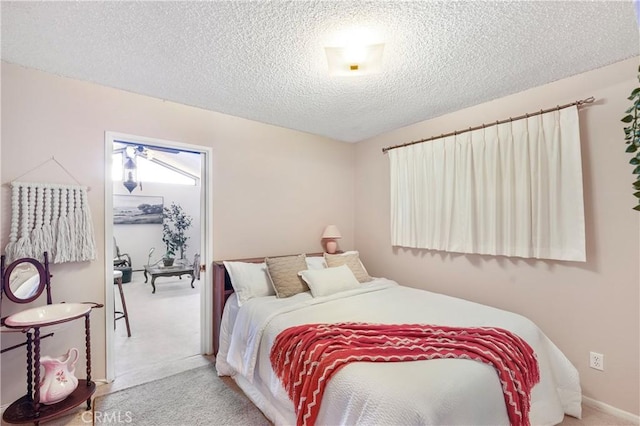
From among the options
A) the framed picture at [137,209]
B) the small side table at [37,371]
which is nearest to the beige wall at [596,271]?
the small side table at [37,371]

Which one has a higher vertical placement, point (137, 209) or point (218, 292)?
point (137, 209)

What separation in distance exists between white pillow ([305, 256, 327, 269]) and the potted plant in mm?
4498

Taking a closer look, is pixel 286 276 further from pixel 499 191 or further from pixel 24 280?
pixel 499 191

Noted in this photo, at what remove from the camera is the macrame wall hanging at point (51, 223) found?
203cm

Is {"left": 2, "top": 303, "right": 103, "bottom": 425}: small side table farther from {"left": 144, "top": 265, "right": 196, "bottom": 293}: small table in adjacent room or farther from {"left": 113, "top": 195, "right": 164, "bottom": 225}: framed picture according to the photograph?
{"left": 113, "top": 195, "right": 164, "bottom": 225}: framed picture

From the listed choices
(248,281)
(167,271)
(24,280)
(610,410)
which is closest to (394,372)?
(248,281)

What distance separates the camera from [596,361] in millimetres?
2125

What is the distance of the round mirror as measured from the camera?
6.35 feet

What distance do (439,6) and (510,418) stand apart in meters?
2.10

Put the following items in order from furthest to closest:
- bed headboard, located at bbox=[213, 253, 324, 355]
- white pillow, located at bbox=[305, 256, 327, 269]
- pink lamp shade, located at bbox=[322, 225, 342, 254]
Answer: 1. pink lamp shade, located at bbox=[322, 225, 342, 254]
2. white pillow, located at bbox=[305, 256, 327, 269]
3. bed headboard, located at bbox=[213, 253, 324, 355]

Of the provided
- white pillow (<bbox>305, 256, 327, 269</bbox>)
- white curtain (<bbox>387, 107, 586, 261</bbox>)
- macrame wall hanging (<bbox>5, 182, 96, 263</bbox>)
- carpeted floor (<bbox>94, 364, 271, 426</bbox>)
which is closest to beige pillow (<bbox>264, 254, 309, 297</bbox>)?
white pillow (<bbox>305, 256, 327, 269</bbox>)

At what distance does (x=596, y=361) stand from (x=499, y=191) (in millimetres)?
1415

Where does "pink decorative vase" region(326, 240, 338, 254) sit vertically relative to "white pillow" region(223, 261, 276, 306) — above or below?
above

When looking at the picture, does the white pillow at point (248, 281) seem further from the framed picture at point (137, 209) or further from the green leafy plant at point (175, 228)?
the framed picture at point (137, 209)
